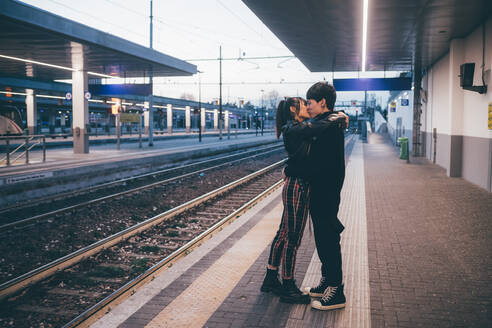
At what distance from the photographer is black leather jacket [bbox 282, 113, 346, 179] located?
11.3ft

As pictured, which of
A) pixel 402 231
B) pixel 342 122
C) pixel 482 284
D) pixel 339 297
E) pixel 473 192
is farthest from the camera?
pixel 473 192

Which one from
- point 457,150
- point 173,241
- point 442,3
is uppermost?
point 442,3

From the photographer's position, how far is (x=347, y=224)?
7070mm

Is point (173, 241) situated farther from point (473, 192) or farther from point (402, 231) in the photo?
point (473, 192)

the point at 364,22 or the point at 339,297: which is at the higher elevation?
the point at 364,22

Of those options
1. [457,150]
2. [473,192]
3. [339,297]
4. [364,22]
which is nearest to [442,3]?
[364,22]

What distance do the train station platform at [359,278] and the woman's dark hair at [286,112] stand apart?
1620mm

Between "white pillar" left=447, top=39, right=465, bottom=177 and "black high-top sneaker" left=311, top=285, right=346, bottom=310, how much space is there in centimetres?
1098

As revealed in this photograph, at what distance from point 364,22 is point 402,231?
23.6ft

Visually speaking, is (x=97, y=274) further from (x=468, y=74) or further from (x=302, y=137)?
(x=468, y=74)

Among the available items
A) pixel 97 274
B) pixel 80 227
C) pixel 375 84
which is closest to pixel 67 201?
pixel 80 227

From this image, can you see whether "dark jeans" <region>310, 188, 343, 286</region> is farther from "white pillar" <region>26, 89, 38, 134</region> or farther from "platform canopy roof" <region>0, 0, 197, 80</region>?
"white pillar" <region>26, 89, 38, 134</region>

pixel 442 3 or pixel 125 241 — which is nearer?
pixel 125 241

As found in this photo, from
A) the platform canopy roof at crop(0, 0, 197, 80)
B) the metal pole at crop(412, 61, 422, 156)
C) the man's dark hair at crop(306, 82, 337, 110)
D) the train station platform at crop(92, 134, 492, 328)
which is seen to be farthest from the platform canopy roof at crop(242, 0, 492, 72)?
the man's dark hair at crop(306, 82, 337, 110)
